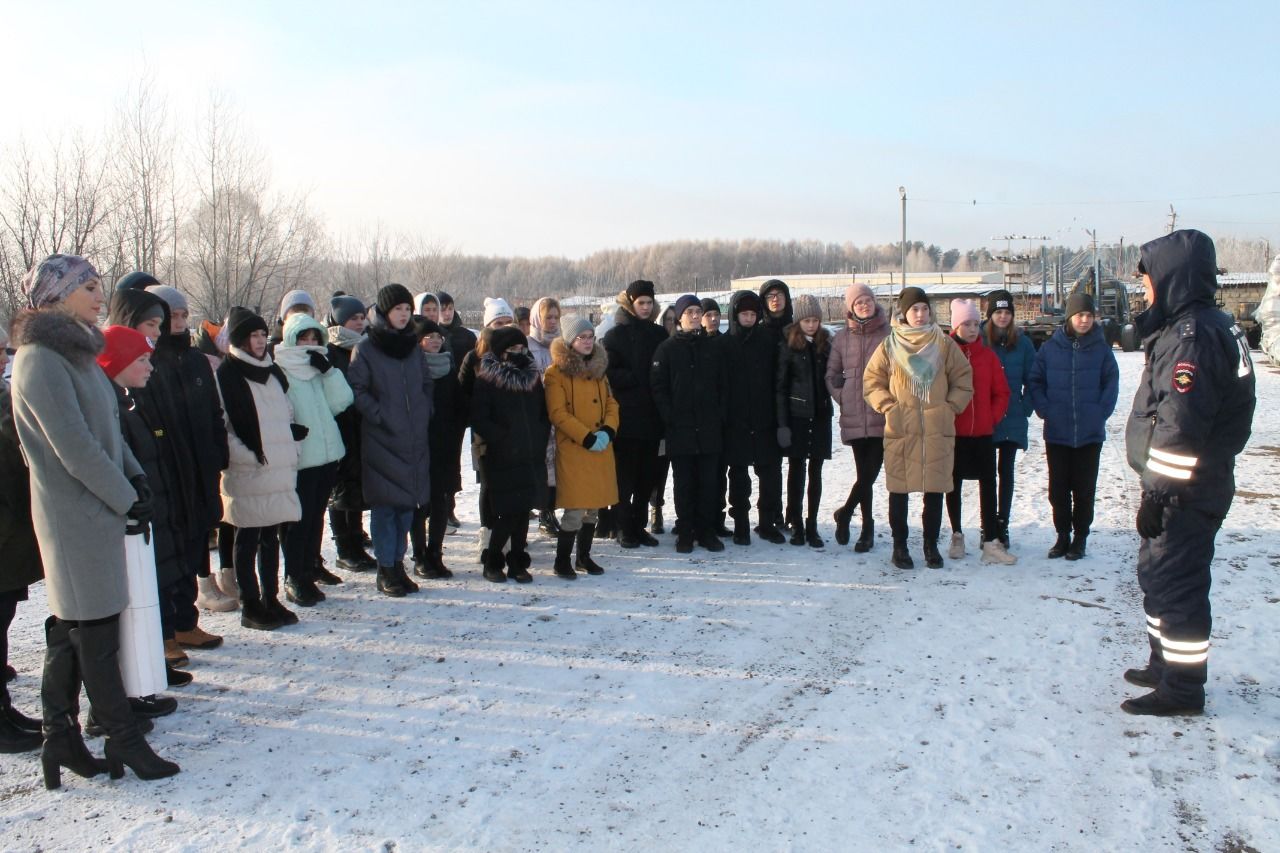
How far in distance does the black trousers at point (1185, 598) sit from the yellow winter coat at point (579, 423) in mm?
3416

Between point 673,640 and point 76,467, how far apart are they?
306 centimetres

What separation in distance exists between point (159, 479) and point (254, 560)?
1.03 m

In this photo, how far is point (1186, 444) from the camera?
388 cm

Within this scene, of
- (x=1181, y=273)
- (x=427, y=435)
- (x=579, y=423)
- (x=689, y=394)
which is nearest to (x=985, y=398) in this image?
(x=689, y=394)

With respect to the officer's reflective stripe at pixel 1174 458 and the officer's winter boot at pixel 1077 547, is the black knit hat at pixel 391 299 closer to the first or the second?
the officer's reflective stripe at pixel 1174 458

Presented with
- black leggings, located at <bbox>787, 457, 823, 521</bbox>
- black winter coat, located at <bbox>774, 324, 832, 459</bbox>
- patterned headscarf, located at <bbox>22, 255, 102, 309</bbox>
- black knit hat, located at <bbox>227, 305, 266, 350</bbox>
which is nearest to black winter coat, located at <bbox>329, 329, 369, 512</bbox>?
black knit hat, located at <bbox>227, 305, 266, 350</bbox>

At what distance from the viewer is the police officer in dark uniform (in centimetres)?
389

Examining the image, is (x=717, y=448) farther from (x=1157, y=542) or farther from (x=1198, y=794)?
(x=1198, y=794)

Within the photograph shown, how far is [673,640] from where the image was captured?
5.05 m

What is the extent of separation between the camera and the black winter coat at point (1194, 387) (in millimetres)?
3877

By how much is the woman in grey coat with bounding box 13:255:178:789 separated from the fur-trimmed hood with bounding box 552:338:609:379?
3.05 metres

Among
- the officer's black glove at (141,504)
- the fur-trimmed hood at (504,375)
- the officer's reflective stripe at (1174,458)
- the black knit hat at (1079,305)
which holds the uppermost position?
the black knit hat at (1079,305)

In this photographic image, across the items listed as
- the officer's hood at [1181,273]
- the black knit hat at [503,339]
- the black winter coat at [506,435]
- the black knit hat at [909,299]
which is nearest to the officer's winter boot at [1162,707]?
the officer's hood at [1181,273]

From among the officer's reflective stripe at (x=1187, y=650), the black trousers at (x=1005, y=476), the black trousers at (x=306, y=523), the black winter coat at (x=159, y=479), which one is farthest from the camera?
the black trousers at (x=1005, y=476)
